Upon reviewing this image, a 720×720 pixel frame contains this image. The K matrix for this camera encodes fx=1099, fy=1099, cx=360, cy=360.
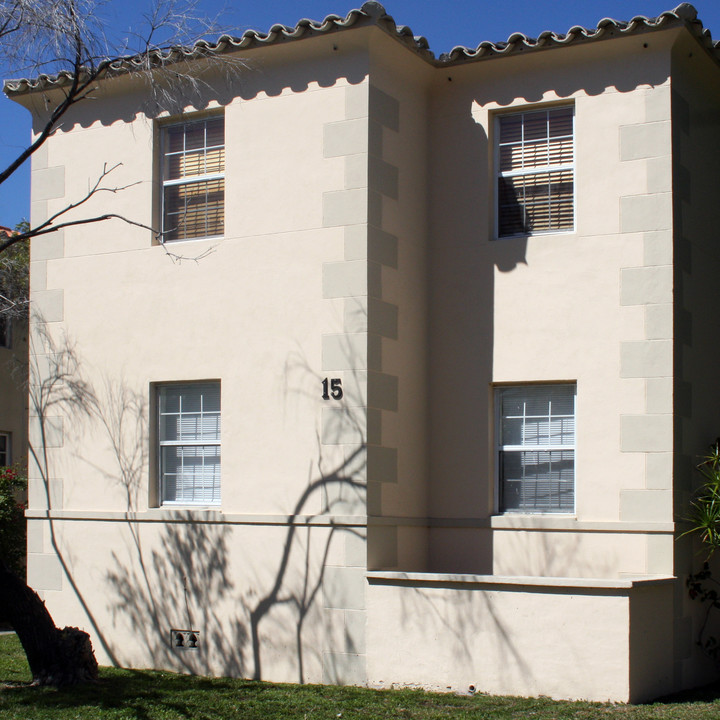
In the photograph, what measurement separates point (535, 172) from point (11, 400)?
1229cm

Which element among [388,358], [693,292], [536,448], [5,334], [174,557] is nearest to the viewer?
[388,358]

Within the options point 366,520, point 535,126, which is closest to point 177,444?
point 366,520

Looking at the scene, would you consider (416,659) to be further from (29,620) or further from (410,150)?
(410,150)

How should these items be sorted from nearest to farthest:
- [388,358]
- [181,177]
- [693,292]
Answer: [388,358], [693,292], [181,177]

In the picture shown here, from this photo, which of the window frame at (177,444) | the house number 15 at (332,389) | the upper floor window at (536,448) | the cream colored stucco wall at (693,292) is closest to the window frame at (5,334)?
the window frame at (177,444)

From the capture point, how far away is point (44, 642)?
34.7 ft

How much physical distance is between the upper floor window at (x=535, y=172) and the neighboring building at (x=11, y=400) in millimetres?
11263

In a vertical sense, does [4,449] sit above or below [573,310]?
below

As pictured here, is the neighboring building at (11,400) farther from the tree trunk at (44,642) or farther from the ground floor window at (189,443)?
the tree trunk at (44,642)

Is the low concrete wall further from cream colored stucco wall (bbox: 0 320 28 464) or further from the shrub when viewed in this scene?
cream colored stucco wall (bbox: 0 320 28 464)

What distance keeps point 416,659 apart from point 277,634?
5.09ft

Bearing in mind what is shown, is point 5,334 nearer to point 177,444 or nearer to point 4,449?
point 4,449

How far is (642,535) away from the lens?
35.8 ft

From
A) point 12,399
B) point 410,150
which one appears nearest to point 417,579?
point 410,150
